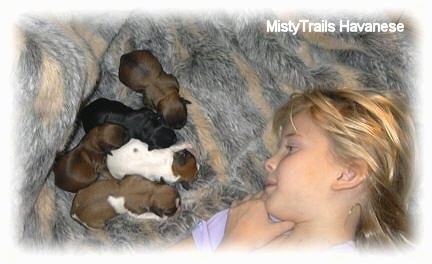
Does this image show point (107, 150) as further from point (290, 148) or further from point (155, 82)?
point (290, 148)

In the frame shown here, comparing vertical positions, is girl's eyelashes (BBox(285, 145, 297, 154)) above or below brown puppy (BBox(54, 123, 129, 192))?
above

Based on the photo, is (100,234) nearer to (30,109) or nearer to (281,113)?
(30,109)

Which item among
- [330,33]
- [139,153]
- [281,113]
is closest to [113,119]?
[139,153]

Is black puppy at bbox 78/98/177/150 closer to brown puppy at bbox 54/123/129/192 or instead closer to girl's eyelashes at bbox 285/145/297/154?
brown puppy at bbox 54/123/129/192

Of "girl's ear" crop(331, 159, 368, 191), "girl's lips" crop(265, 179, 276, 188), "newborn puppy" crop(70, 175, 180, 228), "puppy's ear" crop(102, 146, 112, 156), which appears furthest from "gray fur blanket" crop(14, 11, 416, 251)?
"girl's ear" crop(331, 159, 368, 191)

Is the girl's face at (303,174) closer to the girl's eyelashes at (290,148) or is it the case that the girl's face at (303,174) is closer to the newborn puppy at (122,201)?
the girl's eyelashes at (290,148)

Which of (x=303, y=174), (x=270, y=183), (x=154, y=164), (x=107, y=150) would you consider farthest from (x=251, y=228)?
(x=107, y=150)
